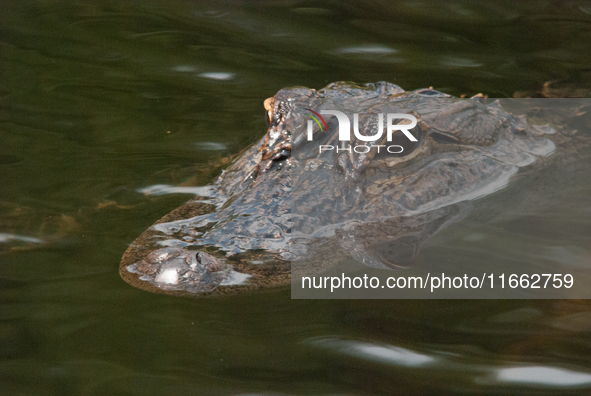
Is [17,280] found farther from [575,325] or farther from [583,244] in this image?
[583,244]

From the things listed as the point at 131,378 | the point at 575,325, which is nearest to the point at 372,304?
the point at 575,325

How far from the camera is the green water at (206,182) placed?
2545mm

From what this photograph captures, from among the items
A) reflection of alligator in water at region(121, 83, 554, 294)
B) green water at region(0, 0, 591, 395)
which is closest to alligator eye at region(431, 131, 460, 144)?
reflection of alligator in water at region(121, 83, 554, 294)

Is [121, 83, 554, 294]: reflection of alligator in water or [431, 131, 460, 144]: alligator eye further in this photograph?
[431, 131, 460, 144]: alligator eye

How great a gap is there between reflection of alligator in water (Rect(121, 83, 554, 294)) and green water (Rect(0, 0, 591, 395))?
16 centimetres

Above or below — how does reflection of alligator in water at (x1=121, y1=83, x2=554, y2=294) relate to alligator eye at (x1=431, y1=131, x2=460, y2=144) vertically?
below

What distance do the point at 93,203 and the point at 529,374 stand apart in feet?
8.36

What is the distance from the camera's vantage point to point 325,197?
3.30 meters

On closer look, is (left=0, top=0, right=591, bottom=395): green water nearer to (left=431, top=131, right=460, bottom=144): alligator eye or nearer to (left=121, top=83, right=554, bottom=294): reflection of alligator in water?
(left=121, top=83, right=554, bottom=294): reflection of alligator in water

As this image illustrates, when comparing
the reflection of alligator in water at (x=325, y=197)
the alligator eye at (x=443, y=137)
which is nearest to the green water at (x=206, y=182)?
the reflection of alligator in water at (x=325, y=197)

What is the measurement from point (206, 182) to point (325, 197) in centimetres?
99

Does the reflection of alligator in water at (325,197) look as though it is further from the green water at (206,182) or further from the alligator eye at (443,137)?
the green water at (206,182)

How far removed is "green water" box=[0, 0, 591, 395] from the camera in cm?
254

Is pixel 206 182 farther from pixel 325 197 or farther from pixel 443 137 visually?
pixel 443 137
